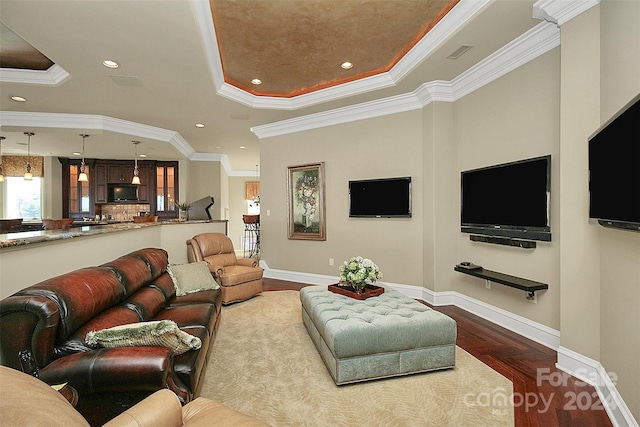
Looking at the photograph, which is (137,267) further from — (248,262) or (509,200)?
(509,200)

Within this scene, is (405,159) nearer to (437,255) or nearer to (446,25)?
(437,255)

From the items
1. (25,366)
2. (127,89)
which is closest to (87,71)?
(127,89)

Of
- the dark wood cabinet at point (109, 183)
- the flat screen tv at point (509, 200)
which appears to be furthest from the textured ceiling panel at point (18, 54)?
the flat screen tv at point (509, 200)

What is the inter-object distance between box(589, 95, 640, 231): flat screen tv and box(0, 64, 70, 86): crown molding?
212 inches

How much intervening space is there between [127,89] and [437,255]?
4774mm

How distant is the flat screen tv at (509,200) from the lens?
3076mm

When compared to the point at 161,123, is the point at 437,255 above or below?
below

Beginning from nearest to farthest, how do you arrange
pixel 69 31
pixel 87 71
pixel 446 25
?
pixel 69 31 → pixel 446 25 → pixel 87 71

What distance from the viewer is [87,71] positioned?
3754mm

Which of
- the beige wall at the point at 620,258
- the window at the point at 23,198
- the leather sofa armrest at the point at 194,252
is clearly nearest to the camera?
the beige wall at the point at 620,258

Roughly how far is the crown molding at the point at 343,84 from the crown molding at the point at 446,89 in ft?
1.48

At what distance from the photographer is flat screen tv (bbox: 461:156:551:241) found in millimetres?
3076

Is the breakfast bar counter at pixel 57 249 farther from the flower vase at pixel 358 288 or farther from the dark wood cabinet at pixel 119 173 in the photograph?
the dark wood cabinet at pixel 119 173

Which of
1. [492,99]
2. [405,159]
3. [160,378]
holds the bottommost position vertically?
[160,378]
